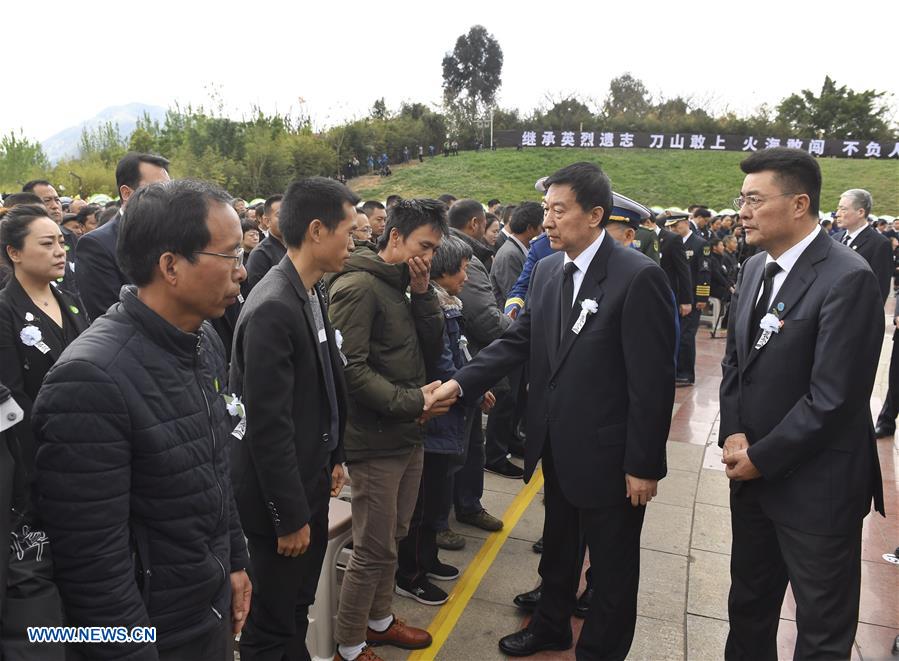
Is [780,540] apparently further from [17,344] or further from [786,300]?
[17,344]

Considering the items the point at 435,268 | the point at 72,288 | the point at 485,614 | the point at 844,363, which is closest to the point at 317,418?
the point at 435,268

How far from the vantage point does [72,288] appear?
554 cm

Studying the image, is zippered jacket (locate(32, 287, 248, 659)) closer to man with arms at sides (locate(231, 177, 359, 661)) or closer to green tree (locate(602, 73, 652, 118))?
man with arms at sides (locate(231, 177, 359, 661))

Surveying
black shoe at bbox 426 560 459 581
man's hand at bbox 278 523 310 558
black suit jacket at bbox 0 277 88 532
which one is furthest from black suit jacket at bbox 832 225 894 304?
black suit jacket at bbox 0 277 88 532

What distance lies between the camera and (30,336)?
10.3 feet

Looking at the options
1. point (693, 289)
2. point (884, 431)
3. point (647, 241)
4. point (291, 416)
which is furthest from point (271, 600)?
point (693, 289)

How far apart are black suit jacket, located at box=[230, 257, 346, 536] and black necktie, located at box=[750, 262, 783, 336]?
1887 mm

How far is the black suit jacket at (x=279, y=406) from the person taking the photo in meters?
2.19

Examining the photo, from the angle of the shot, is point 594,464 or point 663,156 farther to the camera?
point 663,156

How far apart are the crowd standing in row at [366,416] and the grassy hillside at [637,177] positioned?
3187 cm

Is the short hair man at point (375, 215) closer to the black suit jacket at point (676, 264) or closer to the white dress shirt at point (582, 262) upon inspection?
the black suit jacket at point (676, 264)

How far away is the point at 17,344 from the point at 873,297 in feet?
12.7

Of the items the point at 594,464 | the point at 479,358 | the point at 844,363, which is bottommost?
the point at 594,464

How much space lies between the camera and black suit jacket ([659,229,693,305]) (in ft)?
26.9
